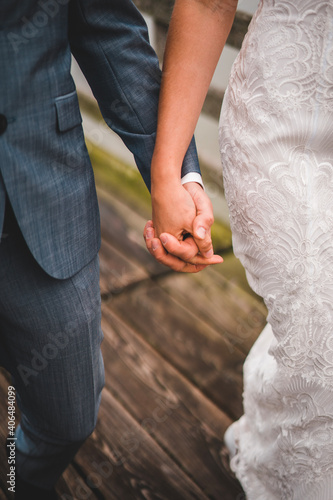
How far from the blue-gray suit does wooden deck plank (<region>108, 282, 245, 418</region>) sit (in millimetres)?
776

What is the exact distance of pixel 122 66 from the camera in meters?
0.96

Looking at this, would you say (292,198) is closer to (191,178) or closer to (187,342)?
(191,178)

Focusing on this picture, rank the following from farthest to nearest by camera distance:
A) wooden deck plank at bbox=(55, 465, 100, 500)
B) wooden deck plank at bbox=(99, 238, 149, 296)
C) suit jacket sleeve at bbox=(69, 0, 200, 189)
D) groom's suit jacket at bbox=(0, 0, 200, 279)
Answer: wooden deck plank at bbox=(99, 238, 149, 296), wooden deck plank at bbox=(55, 465, 100, 500), suit jacket sleeve at bbox=(69, 0, 200, 189), groom's suit jacket at bbox=(0, 0, 200, 279)

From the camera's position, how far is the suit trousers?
0.93m

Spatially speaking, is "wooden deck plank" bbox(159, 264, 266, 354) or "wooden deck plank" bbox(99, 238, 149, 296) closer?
"wooden deck plank" bbox(159, 264, 266, 354)

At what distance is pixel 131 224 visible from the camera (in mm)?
2590

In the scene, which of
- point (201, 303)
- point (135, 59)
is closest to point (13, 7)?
point (135, 59)

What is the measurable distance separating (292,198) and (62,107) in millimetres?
409

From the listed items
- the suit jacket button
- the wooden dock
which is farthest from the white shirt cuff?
the wooden dock

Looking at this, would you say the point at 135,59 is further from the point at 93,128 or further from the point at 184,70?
the point at 93,128

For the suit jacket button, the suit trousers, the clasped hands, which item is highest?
the suit jacket button

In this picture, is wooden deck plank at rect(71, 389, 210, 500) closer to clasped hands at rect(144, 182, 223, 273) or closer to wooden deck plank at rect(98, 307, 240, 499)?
wooden deck plank at rect(98, 307, 240, 499)

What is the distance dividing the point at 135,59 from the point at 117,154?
2.17 m

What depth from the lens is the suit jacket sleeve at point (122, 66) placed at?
0.91 m
